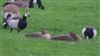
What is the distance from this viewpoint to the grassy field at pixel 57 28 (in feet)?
41.0

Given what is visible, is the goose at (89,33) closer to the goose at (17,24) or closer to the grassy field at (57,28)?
the grassy field at (57,28)

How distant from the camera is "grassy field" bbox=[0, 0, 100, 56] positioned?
12.5 meters

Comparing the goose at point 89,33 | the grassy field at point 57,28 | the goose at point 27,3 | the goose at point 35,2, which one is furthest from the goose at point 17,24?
the goose at point 35,2

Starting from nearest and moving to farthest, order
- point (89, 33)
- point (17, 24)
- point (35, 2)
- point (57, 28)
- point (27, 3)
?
point (89, 33)
point (17, 24)
point (57, 28)
point (27, 3)
point (35, 2)

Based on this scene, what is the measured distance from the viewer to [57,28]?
60.7 feet

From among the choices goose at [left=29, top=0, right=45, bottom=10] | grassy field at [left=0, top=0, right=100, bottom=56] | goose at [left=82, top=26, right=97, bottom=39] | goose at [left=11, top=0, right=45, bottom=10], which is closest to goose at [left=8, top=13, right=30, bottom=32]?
grassy field at [left=0, top=0, right=100, bottom=56]

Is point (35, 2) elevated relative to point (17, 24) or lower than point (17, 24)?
lower

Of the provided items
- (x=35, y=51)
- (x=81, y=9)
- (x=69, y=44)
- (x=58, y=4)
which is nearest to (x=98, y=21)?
(x=81, y=9)

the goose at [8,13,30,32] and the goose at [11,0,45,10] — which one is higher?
the goose at [8,13,30,32]

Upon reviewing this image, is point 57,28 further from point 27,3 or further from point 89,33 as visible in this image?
point 27,3

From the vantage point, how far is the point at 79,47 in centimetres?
1327

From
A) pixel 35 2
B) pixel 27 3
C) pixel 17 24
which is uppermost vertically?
pixel 17 24

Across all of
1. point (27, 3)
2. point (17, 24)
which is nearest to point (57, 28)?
point (17, 24)

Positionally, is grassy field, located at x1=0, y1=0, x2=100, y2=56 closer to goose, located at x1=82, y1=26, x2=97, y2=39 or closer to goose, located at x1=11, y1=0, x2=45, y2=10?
goose, located at x1=82, y1=26, x2=97, y2=39
